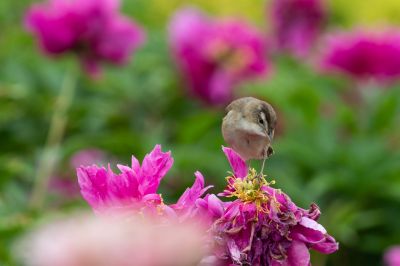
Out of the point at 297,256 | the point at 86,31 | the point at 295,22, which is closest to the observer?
the point at 297,256

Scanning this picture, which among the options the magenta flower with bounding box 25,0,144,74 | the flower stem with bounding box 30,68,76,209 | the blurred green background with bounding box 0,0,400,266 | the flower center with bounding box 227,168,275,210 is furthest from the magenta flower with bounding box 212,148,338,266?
the magenta flower with bounding box 25,0,144,74

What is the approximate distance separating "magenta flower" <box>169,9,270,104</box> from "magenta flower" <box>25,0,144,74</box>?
0.44 meters

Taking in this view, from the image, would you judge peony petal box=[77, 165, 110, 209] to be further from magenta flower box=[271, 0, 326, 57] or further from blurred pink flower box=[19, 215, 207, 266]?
magenta flower box=[271, 0, 326, 57]

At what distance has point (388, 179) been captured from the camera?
104 inches

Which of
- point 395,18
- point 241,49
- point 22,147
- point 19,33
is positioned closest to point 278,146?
point 241,49

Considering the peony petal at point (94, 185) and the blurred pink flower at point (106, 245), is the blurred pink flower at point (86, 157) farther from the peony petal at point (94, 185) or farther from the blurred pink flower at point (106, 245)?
the blurred pink flower at point (106, 245)

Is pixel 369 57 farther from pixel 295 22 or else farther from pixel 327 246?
pixel 327 246

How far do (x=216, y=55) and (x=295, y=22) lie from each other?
842mm

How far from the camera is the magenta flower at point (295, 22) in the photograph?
3812 millimetres

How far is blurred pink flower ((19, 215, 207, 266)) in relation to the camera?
46cm

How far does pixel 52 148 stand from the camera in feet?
8.85

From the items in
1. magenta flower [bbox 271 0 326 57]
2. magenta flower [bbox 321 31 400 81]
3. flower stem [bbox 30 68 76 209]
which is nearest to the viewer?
flower stem [bbox 30 68 76 209]

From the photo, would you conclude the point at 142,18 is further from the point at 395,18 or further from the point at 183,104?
the point at 395,18

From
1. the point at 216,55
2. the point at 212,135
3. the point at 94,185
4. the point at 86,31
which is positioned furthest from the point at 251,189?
the point at 216,55
